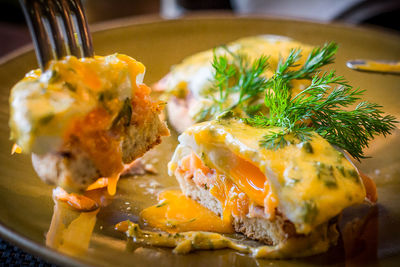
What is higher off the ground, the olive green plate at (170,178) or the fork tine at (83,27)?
the fork tine at (83,27)

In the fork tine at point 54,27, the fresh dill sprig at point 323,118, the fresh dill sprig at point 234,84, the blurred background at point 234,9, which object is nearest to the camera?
the fork tine at point 54,27

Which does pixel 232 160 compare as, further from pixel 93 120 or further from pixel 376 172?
pixel 376 172

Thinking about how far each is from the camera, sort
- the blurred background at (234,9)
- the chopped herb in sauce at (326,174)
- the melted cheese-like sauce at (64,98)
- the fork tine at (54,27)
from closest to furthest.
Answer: the melted cheese-like sauce at (64,98), the chopped herb in sauce at (326,174), the fork tine at (54,27), the blurred background at (234,9)

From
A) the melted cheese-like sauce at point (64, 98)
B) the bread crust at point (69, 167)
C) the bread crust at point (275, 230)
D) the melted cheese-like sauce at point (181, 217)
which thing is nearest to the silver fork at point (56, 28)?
the melted cheese-like sauce at point (64, 98)

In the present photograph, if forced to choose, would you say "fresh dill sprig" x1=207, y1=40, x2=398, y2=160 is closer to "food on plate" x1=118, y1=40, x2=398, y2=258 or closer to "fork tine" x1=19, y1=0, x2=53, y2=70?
"food on plate" x1=118, y1=40, x2=398, y2=258

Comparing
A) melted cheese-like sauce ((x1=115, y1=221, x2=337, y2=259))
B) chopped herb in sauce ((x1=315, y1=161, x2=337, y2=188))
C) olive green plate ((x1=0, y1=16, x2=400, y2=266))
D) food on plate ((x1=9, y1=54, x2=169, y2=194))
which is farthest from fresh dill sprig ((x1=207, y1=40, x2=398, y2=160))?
food on plate ((x1=9, y1=54, x2=169, y2=194))

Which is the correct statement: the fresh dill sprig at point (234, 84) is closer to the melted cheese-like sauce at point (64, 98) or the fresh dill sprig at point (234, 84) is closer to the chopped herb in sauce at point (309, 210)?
the melted cheese-like sauce at point (64, 98)

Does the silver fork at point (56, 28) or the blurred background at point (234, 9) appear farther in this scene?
the blurred background at point (234, 9)

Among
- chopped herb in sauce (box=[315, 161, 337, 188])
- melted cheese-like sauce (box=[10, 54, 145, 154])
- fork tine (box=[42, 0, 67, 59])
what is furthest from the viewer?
fork tine (box=[42, 0, 67, 59])
